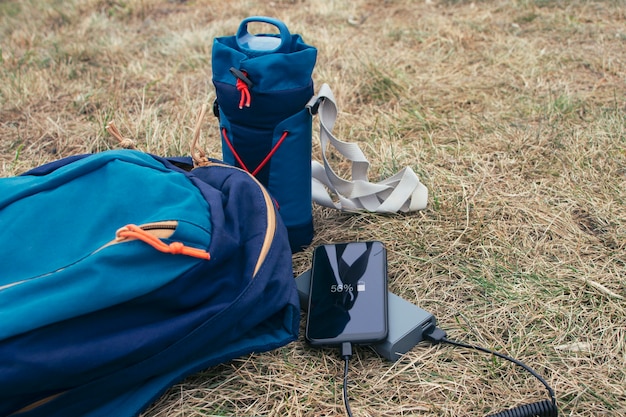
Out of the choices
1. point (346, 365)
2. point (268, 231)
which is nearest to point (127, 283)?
point (268, 231)

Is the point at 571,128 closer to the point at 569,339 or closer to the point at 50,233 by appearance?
the point at 569,339

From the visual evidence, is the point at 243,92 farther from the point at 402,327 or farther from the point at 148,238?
the point at 402,327

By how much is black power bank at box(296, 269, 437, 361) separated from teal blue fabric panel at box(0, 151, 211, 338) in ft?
1.65

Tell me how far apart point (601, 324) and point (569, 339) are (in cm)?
10

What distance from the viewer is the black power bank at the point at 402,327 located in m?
1.39

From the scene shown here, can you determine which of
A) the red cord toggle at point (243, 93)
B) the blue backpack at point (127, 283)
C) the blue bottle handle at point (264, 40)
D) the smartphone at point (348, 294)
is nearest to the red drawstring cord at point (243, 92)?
the red cord toggle at point (243, 93)

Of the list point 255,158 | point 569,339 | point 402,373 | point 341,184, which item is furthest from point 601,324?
point 255,158

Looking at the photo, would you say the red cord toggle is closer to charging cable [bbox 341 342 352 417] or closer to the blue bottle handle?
the blue bottle handle

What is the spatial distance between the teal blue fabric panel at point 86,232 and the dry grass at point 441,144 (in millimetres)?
357

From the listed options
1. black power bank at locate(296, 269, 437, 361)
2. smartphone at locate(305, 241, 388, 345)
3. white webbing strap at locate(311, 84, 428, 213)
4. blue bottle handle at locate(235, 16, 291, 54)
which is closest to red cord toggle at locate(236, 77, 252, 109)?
blue bottle handle at locate(235, 16, 291, 54)

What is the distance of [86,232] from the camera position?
123 centimetres

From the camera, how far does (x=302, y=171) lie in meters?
1.70

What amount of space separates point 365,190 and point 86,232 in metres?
0.95

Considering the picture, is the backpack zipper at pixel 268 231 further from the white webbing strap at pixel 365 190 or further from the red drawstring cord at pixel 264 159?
the white webbing strap at pixel 365 190
